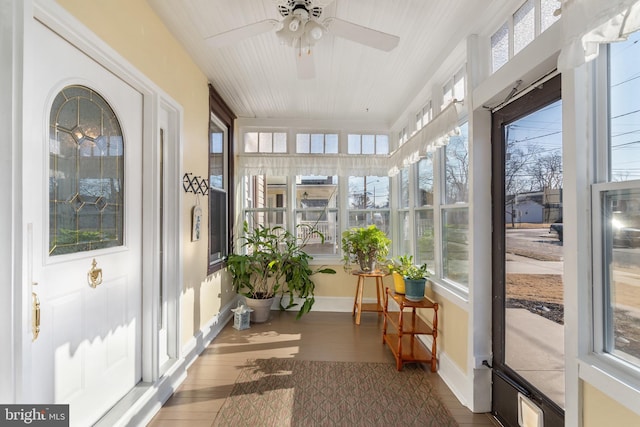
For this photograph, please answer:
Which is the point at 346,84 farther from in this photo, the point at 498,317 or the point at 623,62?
the point at 498,317

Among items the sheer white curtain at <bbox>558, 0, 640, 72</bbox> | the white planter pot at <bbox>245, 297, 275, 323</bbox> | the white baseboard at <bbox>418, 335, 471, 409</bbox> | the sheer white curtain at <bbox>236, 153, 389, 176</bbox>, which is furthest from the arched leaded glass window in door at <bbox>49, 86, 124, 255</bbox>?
the white baseboard at <bbox>418, 335, 471, 409</bbox>

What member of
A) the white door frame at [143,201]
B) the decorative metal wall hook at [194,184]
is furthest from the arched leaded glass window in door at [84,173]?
the decorative metal wall hook at [194,184]

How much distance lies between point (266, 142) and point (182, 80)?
1.81 m

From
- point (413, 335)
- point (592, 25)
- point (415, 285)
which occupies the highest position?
point (592, 25)

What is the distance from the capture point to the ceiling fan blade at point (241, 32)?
1.66 meters

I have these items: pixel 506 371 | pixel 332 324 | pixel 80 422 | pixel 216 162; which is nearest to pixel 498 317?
pixel 506 371

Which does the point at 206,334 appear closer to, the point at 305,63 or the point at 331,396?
the point at 331,396

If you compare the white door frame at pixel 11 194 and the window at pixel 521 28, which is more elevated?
the window at pixel 521 28

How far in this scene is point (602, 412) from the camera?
1118 mm

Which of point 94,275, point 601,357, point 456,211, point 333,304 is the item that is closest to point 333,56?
point 456,211

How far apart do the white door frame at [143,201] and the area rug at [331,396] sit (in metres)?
0.69

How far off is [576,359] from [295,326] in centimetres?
276

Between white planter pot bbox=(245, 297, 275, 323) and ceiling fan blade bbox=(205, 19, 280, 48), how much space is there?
281cm

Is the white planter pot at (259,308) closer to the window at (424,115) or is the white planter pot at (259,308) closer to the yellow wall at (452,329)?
the yellow wall at (452,329)
